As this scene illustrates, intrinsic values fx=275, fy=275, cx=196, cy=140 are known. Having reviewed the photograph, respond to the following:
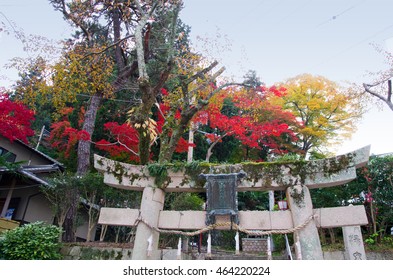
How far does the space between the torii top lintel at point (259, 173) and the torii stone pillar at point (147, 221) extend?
0.25 meters

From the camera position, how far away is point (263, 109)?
21469 mm

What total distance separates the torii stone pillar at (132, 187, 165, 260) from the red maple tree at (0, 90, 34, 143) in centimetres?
1105

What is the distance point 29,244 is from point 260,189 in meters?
6.15

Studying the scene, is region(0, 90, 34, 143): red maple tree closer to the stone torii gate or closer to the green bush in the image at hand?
the green bush

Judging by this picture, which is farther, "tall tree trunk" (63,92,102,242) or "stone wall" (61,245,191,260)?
"tall tree trunk" (63,92,102,242)

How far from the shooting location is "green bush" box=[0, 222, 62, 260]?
276 inches

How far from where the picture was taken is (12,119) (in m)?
14.7

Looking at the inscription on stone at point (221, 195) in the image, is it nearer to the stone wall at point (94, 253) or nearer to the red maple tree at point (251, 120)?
the stone wall at point (94, 253)

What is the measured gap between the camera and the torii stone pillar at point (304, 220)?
20.1 ft

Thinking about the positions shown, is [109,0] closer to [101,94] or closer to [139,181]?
[101,94]

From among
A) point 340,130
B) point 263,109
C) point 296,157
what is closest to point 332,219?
point 296,157

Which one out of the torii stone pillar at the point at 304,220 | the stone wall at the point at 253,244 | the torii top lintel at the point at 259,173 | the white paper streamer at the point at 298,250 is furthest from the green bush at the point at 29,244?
the stone wall at the point at 253,244

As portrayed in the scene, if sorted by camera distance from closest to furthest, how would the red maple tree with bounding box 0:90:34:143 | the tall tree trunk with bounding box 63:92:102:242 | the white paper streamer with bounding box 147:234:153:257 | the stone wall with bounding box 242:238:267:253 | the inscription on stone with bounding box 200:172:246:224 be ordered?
the white paper streamer with bounding box 147:234:153:257 < the inscription on stone with bounding box 200:172:246:224 < the tall tree trunk with bounding box 63:92:102:242 < the red maple tree with bounding box 0:90:34:143 < the stone wall with bounding box 242:238:267:253

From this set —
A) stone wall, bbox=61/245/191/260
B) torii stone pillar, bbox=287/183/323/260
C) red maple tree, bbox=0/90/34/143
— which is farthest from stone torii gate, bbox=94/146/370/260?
red maple tree, bbox=0/90/34/143
